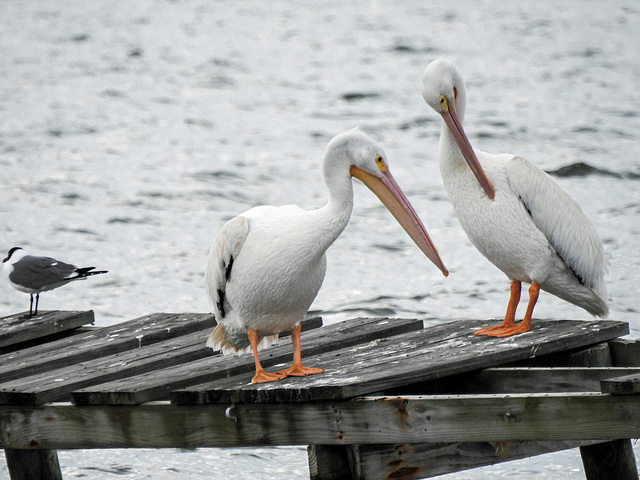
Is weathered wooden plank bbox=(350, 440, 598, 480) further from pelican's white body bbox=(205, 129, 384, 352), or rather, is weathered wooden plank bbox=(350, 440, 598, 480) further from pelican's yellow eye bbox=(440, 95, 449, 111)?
pelican's yellow eye bbox=(440, 95, 449, 111)

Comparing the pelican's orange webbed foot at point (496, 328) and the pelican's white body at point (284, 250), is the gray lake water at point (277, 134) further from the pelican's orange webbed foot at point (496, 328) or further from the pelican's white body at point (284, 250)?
the pelican's white body at point (284, 250)

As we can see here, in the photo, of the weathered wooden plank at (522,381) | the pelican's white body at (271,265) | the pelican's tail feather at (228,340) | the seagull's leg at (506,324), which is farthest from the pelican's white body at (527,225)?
the pelican's tail feather at (228,340)

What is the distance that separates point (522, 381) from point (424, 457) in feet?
1.51

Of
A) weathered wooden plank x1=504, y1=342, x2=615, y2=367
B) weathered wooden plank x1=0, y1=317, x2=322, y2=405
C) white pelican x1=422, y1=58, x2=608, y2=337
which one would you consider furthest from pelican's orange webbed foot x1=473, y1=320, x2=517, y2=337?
weathered wooden plank x1=0, y1=317, x2=322, y2=405

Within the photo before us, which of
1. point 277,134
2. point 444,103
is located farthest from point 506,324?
point 277,134

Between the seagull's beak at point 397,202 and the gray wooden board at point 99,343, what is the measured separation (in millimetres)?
1292

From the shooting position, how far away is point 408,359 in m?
4.19

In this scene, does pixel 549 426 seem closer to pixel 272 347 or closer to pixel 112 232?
pixel 272 347

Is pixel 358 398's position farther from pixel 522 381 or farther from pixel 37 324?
pixel 37 324

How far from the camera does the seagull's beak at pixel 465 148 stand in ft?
15.5

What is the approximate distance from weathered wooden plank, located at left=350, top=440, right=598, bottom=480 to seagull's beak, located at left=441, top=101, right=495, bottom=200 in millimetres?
1092

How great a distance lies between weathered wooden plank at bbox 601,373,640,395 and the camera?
342cm

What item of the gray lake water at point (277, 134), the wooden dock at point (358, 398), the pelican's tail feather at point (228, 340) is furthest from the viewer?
the gray lake water at point (277, 134)

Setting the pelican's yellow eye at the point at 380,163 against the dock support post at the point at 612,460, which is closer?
the pelican's yellow eye at the point at 380,163
